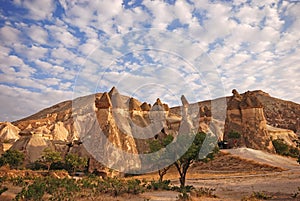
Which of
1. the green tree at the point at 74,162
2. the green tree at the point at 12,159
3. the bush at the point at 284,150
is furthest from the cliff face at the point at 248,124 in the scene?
the green tree at the point at 12,159

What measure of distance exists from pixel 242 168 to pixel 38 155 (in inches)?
1064

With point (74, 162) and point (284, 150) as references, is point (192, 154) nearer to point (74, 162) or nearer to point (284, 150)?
point (74, 162)

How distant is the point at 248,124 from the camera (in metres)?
45.3

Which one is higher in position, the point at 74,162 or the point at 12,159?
the point at 12,159

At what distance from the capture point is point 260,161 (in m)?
31.8

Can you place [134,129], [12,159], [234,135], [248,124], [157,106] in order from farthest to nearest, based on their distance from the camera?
1. [157,106]
2. [134,129]
3. [248,124]
4. [234,135]
5. [12,159]

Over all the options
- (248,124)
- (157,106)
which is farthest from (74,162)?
(248,124)

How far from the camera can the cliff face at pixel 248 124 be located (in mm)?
43566

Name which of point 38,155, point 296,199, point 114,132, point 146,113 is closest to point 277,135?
point 146,113

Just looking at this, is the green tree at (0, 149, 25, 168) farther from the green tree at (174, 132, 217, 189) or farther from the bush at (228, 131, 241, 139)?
the bush at (228, 131, 241, 139)

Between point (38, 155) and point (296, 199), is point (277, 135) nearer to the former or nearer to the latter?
point (38, 155)

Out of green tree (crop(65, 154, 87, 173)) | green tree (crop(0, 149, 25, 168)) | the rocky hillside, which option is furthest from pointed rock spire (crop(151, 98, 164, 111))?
green tree (crop(0, 149, 25, 168))

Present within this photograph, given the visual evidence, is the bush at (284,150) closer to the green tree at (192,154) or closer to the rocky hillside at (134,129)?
the rocky hillside at (134,129)

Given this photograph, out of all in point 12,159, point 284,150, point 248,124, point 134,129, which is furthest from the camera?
point 134,129
